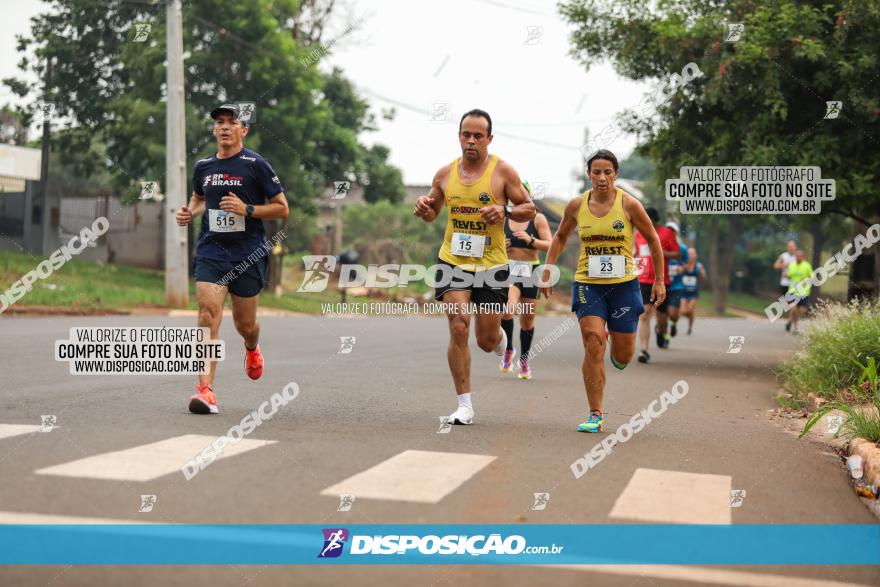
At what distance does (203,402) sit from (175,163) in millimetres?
15723

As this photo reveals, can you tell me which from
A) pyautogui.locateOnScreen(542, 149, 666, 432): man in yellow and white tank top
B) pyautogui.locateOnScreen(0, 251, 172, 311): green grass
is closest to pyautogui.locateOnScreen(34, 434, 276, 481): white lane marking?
pyautogui.locateOnScreen(542, 149, 666, 432): man in yellow and white tank top

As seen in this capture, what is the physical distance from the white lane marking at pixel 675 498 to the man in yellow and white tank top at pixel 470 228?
84.7 inches

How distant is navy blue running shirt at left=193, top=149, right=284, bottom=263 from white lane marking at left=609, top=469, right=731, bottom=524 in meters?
3.76

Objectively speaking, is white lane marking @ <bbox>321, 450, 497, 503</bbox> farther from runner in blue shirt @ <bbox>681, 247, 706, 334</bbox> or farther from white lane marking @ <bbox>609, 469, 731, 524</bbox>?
runner in blue shirt @ <bbox>681, 247, 706, 334</bbox>

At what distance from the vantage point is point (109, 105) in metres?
32.4

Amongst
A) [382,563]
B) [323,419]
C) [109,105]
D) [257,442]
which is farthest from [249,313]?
[109,105]

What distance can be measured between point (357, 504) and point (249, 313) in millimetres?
3993

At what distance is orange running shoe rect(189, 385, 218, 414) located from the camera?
27.5 ft

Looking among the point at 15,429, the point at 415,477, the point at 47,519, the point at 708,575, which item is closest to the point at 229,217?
the point at 15,429

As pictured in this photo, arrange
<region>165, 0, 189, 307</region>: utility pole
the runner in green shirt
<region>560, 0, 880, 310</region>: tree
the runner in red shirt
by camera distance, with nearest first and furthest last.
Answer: <region>560, 0, 880, 310</region>: tree < the runner in red shirt < <region>165, 0, 189, 307</region>: utility pole < the runner in green shirt

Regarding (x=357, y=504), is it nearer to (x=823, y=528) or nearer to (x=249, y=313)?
(x=823, y=528)

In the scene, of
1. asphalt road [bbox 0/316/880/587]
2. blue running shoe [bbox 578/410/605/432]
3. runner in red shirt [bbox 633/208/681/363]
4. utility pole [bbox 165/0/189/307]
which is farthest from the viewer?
utility pole [bbox 165/0/189/307]

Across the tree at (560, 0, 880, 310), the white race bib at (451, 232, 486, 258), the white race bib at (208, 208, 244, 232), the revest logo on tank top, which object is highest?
the tree at (560, 0, 880, 310)

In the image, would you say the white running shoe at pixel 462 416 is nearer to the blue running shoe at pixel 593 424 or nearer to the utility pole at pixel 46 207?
the blue running shoe at pixel 593 424
